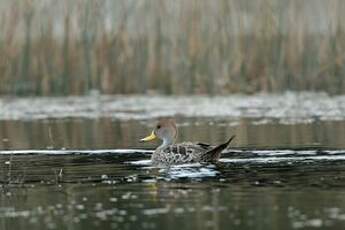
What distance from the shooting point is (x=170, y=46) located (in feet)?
74.6

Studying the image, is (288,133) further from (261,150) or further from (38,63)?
(38,63)

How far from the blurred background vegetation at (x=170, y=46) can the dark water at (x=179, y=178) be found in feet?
9.80

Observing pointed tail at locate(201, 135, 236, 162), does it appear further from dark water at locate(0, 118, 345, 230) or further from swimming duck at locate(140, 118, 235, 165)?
dark water at locate(0, 118, 345, 230)

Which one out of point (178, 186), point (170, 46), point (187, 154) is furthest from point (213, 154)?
point (170, 46)

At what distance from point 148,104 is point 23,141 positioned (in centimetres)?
508

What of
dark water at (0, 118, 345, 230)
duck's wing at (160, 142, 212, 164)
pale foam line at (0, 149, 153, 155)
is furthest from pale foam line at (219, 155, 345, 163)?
pale foam line at (0, 149, 153, 155)

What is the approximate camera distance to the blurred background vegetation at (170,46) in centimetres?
2234

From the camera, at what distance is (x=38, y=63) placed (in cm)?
2269

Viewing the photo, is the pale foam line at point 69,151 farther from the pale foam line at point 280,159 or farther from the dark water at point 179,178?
the pale foam line at point 280,159

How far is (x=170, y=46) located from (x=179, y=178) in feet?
36.6

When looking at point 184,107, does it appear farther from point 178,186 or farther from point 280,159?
point 178,186

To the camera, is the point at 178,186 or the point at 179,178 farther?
the point at 179,178

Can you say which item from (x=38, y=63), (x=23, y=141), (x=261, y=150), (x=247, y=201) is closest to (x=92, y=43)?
(x=38, y=63)

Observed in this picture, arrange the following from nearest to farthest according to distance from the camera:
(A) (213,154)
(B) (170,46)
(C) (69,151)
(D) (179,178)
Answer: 1. (D) (179,178)
2. (A) (213,154)
3. (C) (69,151)
4. (B) (170,46)
